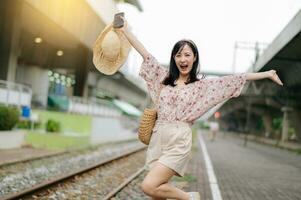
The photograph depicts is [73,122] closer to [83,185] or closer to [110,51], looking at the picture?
[83,185]

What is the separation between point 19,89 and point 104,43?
1582cm

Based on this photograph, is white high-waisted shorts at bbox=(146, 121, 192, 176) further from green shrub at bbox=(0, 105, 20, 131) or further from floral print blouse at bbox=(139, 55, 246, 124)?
green shrub at bbox=(0, 105, 20, 131)

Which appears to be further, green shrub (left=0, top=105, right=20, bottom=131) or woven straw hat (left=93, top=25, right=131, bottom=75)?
green shrub (left=0, top=105, right=20, bottom=131)

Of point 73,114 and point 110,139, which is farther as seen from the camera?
point 110,139

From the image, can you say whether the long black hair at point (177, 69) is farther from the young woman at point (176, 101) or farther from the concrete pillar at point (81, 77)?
the concrete pillar at point (81, 77)

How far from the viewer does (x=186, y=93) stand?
4.80 m

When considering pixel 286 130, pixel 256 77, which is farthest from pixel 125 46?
pixel 286 130

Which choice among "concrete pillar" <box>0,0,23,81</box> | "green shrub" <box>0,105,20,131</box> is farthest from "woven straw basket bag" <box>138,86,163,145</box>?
"concrete pillar" <box>0,0,23,81</box>

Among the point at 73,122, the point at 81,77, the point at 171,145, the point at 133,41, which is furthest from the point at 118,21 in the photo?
the point at 81,77

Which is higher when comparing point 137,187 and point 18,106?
point 18,106

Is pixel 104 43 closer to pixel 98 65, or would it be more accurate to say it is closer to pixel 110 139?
pixel 98 65

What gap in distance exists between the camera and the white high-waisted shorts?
4.62m

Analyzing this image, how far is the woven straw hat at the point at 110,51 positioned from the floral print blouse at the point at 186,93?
0.80 ft

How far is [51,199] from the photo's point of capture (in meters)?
8.52
